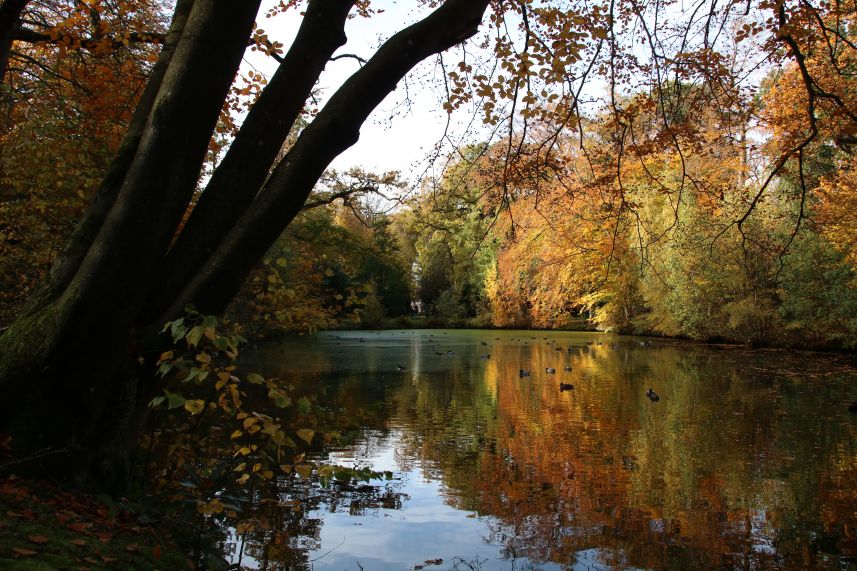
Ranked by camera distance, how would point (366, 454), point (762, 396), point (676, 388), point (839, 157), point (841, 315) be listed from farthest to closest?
point (839, 157)
point (841, 315)
point (676, 388)
point (762, 396)
point (366, 454)

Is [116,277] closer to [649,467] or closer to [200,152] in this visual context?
[200,152]

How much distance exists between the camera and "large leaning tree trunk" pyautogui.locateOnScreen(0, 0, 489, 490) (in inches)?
120

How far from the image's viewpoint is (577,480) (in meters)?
6.29

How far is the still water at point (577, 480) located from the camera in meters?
4.57

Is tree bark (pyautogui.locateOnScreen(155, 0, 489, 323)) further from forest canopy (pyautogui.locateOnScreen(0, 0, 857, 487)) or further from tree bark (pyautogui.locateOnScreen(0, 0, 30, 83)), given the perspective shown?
tree bark (pyautogui.locateOnScreen(0, 0, 30, 83))

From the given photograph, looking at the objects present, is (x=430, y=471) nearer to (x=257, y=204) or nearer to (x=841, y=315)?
(x=257, y=204)

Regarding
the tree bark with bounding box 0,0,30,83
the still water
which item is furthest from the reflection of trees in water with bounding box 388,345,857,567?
the tree bark with bounding box 0,0,30,83

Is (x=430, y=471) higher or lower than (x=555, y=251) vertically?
lower

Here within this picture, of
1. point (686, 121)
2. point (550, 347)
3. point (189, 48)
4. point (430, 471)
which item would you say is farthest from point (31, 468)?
point (550, 347)

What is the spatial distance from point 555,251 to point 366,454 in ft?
77.7

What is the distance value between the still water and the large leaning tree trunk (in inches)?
46.8

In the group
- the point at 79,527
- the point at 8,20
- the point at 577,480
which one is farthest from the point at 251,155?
the point at 577,480

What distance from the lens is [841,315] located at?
1758 cm

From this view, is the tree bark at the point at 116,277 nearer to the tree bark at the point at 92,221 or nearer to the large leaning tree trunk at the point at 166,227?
the large leaning tree trunk at the point at 166,227
